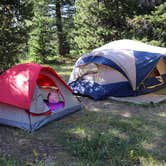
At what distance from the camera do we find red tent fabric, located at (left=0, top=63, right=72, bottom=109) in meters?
5.62

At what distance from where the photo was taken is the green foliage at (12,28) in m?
9.15

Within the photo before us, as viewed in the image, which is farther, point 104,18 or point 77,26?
point 77,26

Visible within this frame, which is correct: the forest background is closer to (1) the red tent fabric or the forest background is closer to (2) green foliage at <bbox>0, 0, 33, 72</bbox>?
(2) green foliage at <bbox>0, 0, 33, 72</bbox>

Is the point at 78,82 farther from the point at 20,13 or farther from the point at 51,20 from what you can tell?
the point at 51,20

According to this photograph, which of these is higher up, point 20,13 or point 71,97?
point 20,13

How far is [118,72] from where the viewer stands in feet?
25.3

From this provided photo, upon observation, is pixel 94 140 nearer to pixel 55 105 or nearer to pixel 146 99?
pixel 55 105

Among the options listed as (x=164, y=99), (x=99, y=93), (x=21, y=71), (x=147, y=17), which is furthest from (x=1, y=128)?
(x=147, y=17)

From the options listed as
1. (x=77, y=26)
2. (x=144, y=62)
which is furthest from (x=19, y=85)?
(x=77, y=26)

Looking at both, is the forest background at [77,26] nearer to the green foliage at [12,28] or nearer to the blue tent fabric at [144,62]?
the green foliage at [12,28]

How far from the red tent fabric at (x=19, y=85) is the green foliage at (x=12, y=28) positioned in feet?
10.2

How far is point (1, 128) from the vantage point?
5.73 meters

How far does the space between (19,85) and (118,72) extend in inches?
110

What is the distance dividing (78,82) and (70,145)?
3.42 m
